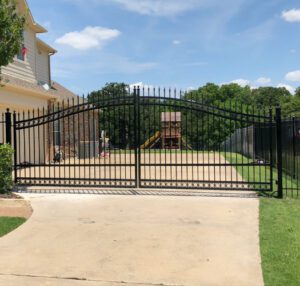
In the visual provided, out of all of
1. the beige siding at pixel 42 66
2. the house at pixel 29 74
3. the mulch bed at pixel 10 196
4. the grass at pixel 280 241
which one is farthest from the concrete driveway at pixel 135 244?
the beige siding at pixel 42 66

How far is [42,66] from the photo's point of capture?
842 inches

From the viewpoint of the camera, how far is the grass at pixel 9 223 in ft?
22.4

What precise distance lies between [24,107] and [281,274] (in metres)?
14.1

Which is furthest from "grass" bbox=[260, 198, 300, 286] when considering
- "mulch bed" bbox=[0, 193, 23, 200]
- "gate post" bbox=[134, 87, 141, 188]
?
"mulch bed" bbox=[0, 193, 23, 200]

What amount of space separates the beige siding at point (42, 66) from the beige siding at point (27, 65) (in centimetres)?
97

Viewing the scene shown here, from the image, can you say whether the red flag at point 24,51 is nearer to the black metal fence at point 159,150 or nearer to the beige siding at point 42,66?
the beige siding at point 42,66

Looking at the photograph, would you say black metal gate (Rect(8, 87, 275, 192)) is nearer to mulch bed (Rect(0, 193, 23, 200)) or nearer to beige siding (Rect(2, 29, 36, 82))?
mulch bed (Rect(0, 193, 23, 200))

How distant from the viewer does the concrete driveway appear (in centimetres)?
480

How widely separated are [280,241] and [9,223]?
4538mm

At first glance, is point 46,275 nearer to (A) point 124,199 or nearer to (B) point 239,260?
(B) point 239,260

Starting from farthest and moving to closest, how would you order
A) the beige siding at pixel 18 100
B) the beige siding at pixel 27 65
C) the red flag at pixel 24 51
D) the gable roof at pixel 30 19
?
the red flag at pixel 24 51
the gable roof at pixel 30 19
the beige siding at pixel 27 65
the beige siding at pixel 18 100

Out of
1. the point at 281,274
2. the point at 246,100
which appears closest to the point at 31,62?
the point at 281,274

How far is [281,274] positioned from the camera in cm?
475

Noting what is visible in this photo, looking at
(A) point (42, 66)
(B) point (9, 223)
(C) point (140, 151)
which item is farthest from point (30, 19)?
(B) point (9, 223)
